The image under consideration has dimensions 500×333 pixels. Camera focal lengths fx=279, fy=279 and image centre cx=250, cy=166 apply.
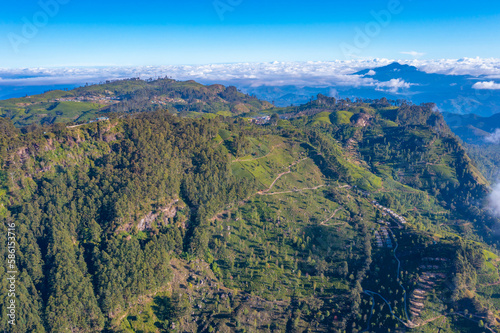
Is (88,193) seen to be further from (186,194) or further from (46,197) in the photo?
(186,194)

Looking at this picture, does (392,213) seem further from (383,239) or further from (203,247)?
(203,247)

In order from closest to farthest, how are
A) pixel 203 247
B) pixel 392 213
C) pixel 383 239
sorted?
1. pixel 203 247
2. pixel 383 239
3. pixel 392 213

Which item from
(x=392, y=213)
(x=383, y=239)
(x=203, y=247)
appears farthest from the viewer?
(x=392, y=213)

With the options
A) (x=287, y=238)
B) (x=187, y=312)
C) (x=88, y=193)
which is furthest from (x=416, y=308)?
(x=88, y=193)

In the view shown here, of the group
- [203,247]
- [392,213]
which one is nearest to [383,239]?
[392,213]

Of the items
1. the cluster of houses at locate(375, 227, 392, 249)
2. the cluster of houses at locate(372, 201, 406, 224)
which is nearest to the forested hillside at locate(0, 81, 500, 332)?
the cluster of houses at locate(375, 227, 392, 249)

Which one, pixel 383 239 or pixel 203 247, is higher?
pixel 203 247

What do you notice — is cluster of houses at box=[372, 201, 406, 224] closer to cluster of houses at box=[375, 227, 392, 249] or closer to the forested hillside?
the forested hillside
